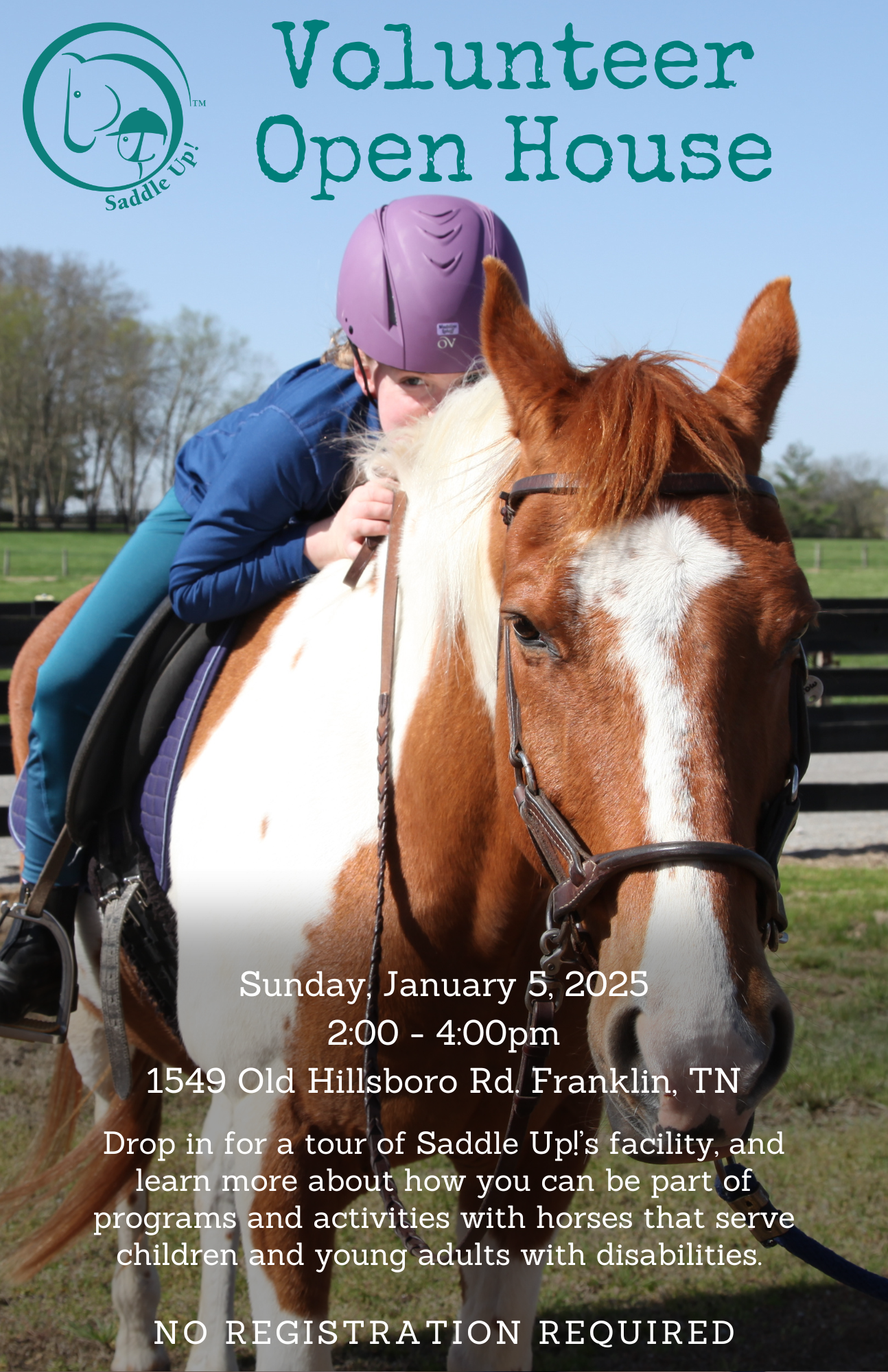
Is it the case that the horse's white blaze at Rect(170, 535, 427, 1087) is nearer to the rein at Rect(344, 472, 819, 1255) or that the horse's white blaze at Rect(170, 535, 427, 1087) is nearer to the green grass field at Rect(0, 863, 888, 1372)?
the rein at Rect(344, 472, 819, 1255)

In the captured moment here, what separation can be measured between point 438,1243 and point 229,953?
6.84 feet

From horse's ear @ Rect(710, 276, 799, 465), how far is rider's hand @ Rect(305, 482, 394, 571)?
2.27 ft

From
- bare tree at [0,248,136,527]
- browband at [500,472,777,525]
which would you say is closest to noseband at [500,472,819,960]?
browband at [500,472,777,525]

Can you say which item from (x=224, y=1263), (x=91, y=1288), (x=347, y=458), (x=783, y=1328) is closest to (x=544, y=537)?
(x=347, y=458)

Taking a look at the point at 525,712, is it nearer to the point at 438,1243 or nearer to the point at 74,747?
the point at 74,747

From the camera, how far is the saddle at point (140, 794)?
2.43 meters

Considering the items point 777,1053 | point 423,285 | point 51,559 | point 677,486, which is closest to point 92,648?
point 423,285

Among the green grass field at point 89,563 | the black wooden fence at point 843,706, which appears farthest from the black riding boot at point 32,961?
the green grass field at point 89,563

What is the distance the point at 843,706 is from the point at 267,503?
750 centimetres

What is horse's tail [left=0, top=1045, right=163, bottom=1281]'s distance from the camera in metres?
2.89

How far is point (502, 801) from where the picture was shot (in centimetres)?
177

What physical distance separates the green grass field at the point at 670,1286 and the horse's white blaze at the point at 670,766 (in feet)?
7.74

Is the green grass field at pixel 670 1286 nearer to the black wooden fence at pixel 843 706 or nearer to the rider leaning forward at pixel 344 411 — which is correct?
the rider leaning forward at pixel 344 411

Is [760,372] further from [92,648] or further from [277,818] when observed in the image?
[92,648]
